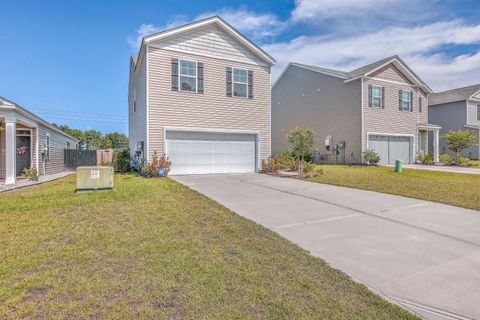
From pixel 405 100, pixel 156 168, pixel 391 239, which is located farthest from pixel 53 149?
pixel 405 100

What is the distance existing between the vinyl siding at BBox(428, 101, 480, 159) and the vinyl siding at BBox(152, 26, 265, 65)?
68.8 ft

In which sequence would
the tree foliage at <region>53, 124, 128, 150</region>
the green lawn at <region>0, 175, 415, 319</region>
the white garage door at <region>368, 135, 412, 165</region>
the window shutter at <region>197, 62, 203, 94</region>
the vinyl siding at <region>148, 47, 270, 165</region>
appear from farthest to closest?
the tree foliage at <region>53, 124, 128, 150</region>, the white garage door at <region>368, 135, 412, 165</region>, the window shutter at <region>197, 62, 203, 94</region>, the vinyl siding at <region>148, 47, 270, 165</region>, the green lawn at <region>0, 175, 415, 319</region>

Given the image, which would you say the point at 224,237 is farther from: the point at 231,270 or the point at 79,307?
the point at 79,307

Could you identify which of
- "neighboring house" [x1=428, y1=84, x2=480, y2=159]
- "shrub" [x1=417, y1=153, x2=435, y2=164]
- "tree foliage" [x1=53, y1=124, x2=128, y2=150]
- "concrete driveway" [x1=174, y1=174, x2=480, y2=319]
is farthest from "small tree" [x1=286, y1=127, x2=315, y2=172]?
"tree foliage" [x1=53, y1=124, x2=128, y2=150]

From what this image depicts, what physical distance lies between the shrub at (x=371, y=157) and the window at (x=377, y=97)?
138 inches

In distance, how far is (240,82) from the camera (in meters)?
14.1

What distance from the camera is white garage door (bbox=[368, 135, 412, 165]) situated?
18969mm

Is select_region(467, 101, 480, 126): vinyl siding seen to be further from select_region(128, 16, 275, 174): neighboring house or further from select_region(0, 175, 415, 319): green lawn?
select_region(0, 175, 415, 319): green lawn

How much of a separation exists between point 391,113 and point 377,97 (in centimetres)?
175

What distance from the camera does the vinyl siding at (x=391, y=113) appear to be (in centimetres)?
1853

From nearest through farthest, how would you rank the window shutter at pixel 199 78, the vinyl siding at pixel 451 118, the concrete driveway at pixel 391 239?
the concrete driveway at pixel 391 239 < the window shutter at pixel 199 78 < the vinyl siding at pixel 451 118

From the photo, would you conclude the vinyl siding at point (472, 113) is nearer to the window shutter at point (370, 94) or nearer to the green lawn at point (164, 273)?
the window shutter at point (370, 94)

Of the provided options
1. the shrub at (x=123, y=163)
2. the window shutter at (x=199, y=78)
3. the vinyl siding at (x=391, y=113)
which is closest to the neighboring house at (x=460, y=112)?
the vinyl siding at (x=391, y=113)

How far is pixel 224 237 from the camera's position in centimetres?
420
